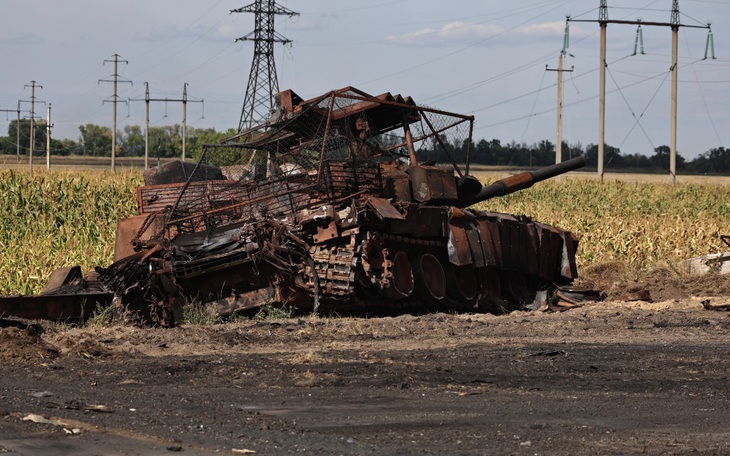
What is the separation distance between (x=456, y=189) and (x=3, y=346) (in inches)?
327

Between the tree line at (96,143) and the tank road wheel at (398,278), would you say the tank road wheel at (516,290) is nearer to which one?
the tank road wheel at (398,278)

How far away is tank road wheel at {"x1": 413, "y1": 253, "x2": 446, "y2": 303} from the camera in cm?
1522

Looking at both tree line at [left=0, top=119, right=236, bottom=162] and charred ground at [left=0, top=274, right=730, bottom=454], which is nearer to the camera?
charred ground at [left=0, top=274, right=730, bottom=454]

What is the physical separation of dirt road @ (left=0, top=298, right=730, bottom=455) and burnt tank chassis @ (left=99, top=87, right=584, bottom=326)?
44.8 inches

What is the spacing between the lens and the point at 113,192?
90.8 ft

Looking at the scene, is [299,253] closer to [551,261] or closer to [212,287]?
[212,287]

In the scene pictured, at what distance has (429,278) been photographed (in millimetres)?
15500

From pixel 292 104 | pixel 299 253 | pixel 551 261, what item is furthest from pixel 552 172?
pixel 299 253

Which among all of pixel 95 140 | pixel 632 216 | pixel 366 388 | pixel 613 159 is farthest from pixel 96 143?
pixel 366 388

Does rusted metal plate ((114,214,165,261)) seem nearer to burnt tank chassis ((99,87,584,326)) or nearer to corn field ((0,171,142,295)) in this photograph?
burnt tank chassis ((99,87,584,326))

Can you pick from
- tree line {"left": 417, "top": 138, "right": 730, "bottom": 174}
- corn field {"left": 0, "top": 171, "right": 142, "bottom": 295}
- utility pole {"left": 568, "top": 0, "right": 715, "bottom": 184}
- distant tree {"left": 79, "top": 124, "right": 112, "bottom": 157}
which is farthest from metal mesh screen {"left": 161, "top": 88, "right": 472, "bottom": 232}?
distant tree {"left": 79, "top": 124, "right": 112, "bottom": 157}

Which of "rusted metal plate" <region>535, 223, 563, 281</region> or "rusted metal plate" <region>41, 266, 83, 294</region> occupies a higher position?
"rusted metal plate" <region>535, 223, 563, 281</region>

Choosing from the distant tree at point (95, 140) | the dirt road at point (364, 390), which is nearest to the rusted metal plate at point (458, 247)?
the dirt road at point (364, 390)

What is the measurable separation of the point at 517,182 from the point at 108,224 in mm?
9177
